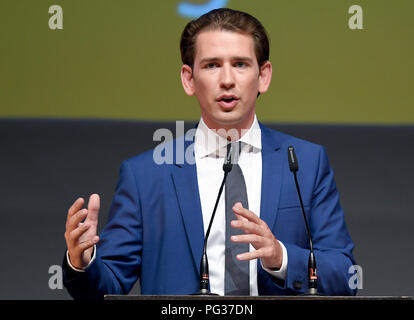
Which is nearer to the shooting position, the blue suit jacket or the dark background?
the blue suit jacket

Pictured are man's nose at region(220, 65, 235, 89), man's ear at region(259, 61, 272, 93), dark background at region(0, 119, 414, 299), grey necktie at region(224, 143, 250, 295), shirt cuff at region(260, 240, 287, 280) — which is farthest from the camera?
dark background at region(0, 119, 414, 299)

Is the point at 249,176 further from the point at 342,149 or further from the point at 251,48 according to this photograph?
the point at 342,149

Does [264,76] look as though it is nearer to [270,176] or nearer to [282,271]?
[270,176]

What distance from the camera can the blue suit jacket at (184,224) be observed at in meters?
2.63

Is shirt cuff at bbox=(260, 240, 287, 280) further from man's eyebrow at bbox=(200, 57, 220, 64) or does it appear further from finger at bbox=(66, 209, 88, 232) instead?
man's eyebrow at bbox=(200, 57, 220, 64)

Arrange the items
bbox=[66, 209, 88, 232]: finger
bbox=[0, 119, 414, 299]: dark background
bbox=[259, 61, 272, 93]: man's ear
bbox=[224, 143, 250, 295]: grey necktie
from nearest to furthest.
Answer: bbox=[66, 209, 88, 232]: finger < bbox=[224, 143, 250, 295]: grey necktie < bbox=[259, 61, 272, 93]: man's ear < bbox=[0, 119, 414, 299]: dark background

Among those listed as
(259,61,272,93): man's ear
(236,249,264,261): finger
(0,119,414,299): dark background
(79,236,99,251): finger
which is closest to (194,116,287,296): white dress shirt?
(259,61,272,93): man's ear

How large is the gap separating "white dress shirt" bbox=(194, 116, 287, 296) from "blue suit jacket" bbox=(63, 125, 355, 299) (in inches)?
1.2

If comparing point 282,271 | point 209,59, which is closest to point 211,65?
point 209,59

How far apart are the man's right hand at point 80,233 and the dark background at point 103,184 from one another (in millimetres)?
1666

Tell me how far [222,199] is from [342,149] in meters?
1.51

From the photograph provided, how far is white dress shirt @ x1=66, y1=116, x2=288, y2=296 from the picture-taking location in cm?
261

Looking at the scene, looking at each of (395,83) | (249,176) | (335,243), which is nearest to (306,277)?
(335,243)

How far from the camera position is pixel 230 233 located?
264 centimetres
